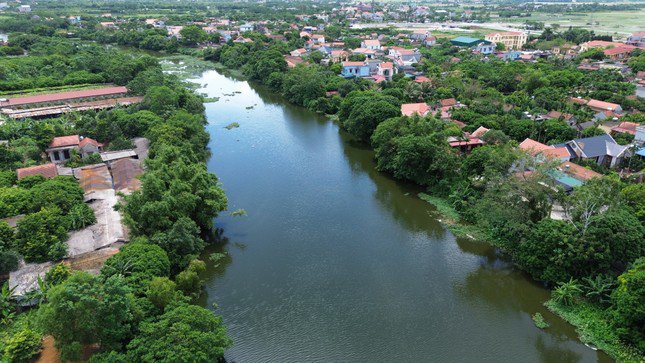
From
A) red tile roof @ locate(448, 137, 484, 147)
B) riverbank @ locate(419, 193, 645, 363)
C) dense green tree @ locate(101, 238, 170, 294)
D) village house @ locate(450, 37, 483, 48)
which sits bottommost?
riverbank @ locate(419, 193, 645, 363)

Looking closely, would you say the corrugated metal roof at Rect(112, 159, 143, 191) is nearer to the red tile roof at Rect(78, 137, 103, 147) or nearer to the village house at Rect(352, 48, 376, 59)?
the red tile roof at Rect(78, 137, 103, 147)

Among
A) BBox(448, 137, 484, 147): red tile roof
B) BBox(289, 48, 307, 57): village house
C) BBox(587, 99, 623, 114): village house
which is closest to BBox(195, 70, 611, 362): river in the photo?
BBox(448, 137, 484, 147): red tile roof

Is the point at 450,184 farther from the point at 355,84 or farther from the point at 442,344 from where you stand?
the point at 355,84

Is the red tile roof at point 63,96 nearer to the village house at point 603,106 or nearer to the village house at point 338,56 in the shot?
the village house at point 338,56

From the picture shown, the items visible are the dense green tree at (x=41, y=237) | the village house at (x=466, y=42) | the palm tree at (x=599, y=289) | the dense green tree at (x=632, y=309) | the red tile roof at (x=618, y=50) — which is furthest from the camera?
the village house at (x=466, y=42)

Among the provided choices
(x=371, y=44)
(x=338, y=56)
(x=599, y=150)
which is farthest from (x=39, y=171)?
(x=371, y=44)

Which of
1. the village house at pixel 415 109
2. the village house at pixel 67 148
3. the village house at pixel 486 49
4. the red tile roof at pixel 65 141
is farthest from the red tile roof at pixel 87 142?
the village house at pixel 486 49

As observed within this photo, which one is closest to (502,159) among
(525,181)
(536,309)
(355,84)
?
(525,181)
